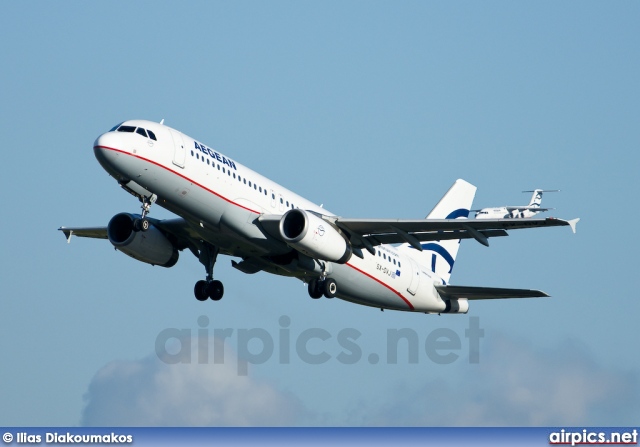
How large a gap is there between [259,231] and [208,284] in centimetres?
670

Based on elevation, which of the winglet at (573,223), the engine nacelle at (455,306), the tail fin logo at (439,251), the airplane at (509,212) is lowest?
the winglet at (573,223)

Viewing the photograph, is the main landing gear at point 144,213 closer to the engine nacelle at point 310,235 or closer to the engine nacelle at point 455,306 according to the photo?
the engine nacelle at point 310,235

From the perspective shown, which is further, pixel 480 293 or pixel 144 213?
pixel 480 293

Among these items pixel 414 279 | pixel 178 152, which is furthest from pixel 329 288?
pixel 178 152

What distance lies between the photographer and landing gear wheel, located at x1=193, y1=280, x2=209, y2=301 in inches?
1977

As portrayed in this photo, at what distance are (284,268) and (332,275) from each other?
6.95ft

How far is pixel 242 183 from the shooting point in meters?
43.8

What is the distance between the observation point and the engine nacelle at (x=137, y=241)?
47.6m

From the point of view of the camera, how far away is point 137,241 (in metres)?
47.8

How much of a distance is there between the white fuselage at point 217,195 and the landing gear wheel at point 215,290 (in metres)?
2.28

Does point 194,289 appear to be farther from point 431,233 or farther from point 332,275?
point 431,233

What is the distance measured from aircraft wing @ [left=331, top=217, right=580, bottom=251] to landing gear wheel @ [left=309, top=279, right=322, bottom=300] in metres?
2.34

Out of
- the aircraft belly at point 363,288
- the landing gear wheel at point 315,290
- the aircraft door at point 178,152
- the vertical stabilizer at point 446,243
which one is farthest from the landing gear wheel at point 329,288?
the aircraft door at point 178,152

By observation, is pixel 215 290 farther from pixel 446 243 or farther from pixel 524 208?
pixel 524 208
